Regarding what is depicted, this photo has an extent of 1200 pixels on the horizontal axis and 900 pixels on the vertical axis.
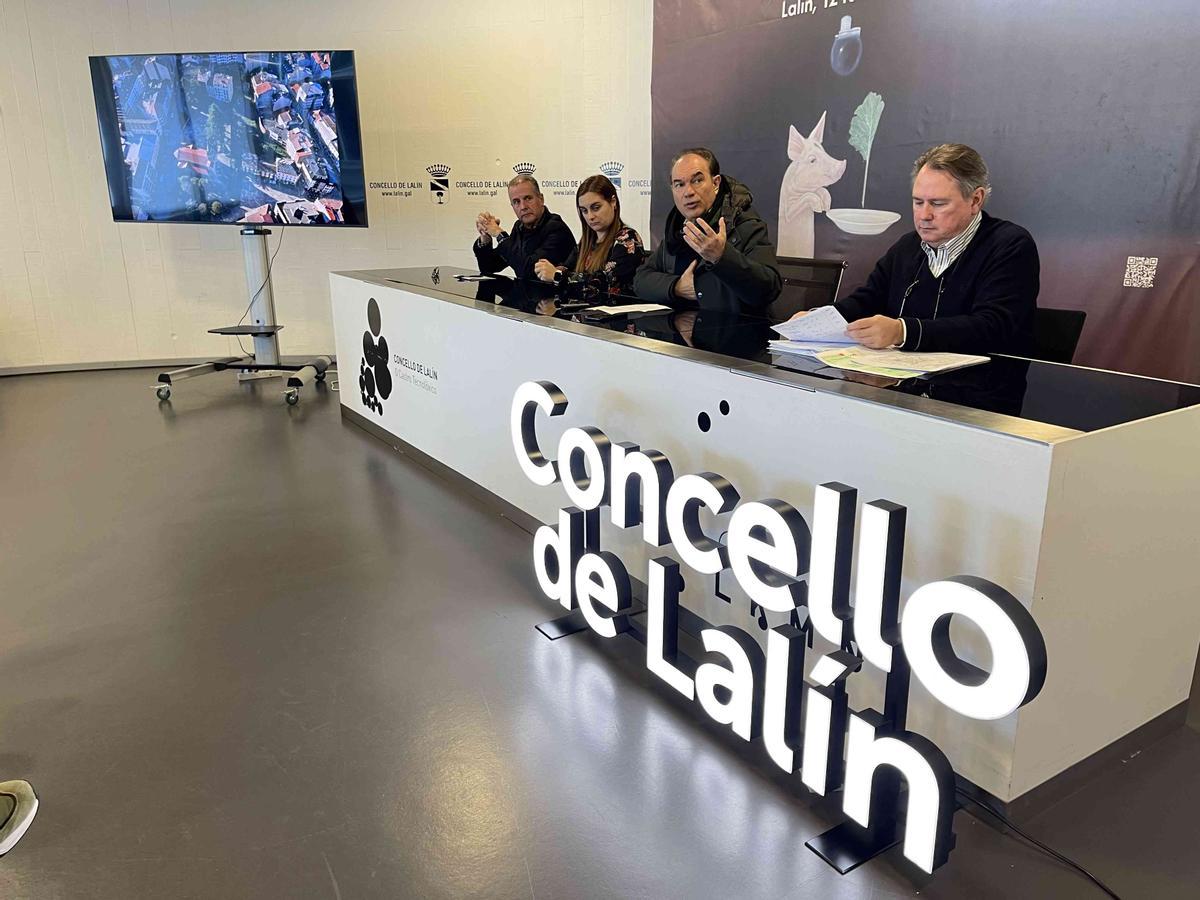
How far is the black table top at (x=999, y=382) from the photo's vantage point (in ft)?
4.94

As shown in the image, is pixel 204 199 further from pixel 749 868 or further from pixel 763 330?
pixel 749 868

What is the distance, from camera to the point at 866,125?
3.84m

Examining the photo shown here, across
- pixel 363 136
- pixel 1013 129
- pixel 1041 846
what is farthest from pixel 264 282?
pixel 1041 846

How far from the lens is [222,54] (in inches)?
195

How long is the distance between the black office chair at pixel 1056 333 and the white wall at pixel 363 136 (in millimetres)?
3465

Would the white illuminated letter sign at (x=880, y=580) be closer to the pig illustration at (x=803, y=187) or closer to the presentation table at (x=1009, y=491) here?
the presentation table at (x=1009, y=491)

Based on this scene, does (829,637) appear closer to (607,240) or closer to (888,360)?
(888,360)

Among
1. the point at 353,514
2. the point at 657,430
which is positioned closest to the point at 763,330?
the point at 657,430

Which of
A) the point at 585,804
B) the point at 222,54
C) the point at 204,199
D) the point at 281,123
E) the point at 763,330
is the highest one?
the point at 222,54

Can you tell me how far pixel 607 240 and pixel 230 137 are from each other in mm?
2975

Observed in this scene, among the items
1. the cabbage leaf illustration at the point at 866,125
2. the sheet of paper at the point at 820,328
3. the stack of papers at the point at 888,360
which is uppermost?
the cabbage leaf illustration at the point at 866,125

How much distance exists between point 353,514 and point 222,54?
11.2 feet

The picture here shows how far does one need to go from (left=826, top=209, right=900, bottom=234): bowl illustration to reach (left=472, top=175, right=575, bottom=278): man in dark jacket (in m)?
1.28

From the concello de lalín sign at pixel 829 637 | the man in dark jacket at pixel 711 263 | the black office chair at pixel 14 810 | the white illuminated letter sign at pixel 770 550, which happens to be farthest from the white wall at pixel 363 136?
the black office chair at pixel 14 810
